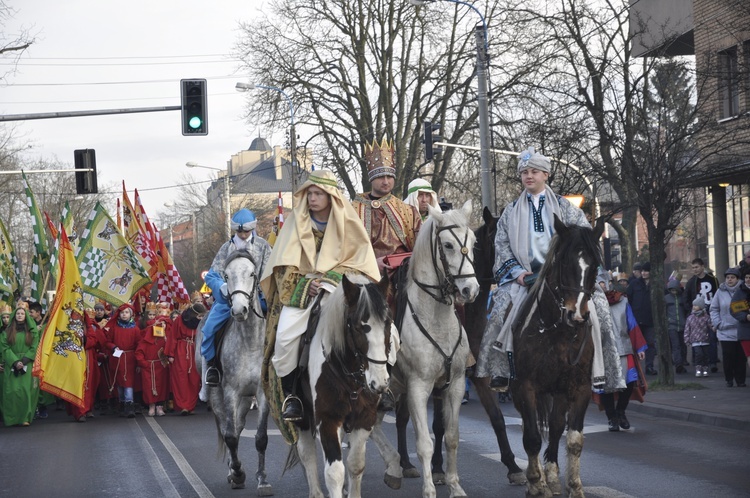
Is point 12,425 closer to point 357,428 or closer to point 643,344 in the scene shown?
point 643,344

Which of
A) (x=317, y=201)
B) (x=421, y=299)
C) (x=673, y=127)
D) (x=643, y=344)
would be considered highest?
(x=673, y=127)

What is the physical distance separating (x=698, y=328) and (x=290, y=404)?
1420 centimetres

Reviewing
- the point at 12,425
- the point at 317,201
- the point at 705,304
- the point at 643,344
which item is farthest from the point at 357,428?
the point at 705,304

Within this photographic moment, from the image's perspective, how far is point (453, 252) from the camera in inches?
349

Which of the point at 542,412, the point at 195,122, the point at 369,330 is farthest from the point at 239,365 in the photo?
the point at 195,122

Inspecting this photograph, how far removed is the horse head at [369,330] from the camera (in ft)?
23.3

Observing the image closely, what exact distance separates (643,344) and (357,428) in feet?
24.4

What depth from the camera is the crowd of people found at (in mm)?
19062

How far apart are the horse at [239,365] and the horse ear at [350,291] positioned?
3101 millimetres

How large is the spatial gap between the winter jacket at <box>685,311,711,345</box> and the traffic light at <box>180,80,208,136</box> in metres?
9.69

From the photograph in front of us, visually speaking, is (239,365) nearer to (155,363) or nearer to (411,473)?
(411,473)

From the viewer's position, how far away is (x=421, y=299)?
920 centimetres

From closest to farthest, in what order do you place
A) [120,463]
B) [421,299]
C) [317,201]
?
[317,201]
[421,299]
[120,463]

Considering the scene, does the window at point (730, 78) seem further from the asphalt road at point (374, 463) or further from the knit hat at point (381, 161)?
the knit hat at point (381, 161)
